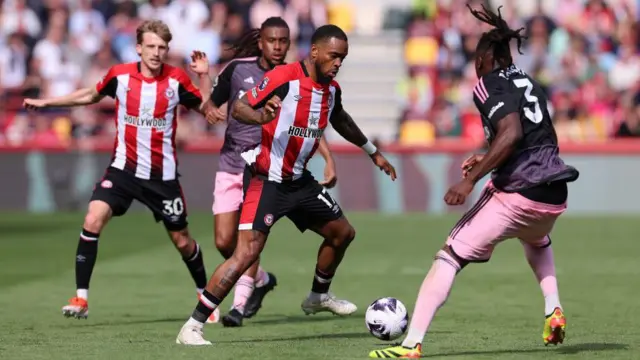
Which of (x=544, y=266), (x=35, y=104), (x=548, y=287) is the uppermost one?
(x=35, y=104)

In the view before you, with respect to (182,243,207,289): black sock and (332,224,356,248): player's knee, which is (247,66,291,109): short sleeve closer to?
(332,224,356,248): player's knee

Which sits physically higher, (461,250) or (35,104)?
(35,104)

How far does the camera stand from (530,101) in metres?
8.60

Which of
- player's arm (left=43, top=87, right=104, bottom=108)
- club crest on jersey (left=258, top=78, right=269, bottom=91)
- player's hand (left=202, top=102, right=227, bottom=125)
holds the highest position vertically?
club crest on jersey (left=258, top=78, right=269, bottom=91)

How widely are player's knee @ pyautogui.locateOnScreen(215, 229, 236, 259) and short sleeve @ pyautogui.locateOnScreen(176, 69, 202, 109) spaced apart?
1074 millimetres

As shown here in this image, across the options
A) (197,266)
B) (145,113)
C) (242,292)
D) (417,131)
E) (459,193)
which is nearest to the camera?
(459,193)

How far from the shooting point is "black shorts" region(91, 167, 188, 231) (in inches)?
434

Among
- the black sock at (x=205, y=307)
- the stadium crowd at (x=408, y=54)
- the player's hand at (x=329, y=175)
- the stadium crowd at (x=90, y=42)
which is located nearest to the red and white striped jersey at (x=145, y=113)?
the player's hand at (x=329, y=175)

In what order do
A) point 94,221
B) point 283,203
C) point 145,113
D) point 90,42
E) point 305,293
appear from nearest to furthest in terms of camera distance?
1. point 283,203
2. point 94,221
3. point 145,113
4. point 305,293
5. point 90,42

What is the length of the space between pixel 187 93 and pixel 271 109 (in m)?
2.50

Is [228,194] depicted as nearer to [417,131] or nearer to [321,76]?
[321,76]

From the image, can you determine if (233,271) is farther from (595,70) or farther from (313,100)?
(595,70)

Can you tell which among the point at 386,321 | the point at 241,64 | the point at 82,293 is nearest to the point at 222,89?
the point at 241,64

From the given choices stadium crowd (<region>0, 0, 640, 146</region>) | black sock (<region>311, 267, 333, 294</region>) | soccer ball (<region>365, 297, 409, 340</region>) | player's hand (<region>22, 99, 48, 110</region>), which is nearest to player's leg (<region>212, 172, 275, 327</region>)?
black sock (<region>311, 267, 333, 294</region>)
